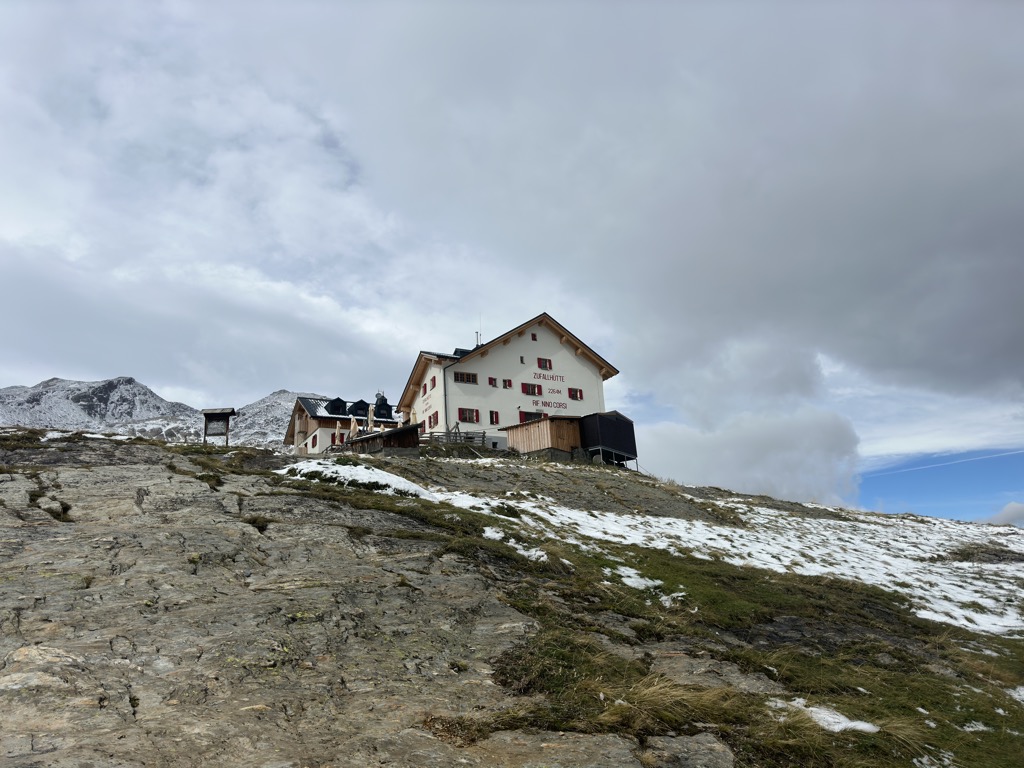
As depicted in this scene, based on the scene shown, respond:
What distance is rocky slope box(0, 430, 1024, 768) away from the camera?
616 centimetres

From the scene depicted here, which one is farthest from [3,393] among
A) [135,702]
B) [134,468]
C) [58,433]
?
[135,702]

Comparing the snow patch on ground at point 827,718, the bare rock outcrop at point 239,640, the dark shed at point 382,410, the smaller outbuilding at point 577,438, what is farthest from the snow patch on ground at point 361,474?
the dark shed at point 382,410

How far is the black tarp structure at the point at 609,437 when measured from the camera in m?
45.9

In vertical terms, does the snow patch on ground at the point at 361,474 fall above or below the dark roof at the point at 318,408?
below

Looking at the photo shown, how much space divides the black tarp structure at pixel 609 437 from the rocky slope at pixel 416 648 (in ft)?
93.9

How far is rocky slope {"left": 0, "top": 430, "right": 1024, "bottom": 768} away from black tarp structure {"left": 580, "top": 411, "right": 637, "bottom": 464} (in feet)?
93.9

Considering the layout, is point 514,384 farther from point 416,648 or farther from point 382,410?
point 416,648

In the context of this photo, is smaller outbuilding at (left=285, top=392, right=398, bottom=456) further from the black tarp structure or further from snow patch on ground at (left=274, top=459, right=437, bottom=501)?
snow patch on ground at (left=274, top=459, right=437, bottom=501)

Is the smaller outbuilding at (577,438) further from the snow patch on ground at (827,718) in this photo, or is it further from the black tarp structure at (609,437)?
the snow patch on ground at (827,718)

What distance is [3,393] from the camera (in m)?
179

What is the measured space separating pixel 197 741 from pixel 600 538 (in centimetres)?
1386

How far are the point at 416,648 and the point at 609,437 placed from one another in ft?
128

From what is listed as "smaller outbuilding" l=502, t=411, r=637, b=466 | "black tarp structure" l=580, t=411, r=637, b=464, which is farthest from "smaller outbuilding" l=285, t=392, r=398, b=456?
"black tarp structure" l=580, t=411, r=637, b=464

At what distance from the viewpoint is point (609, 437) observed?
4653 centimetres
